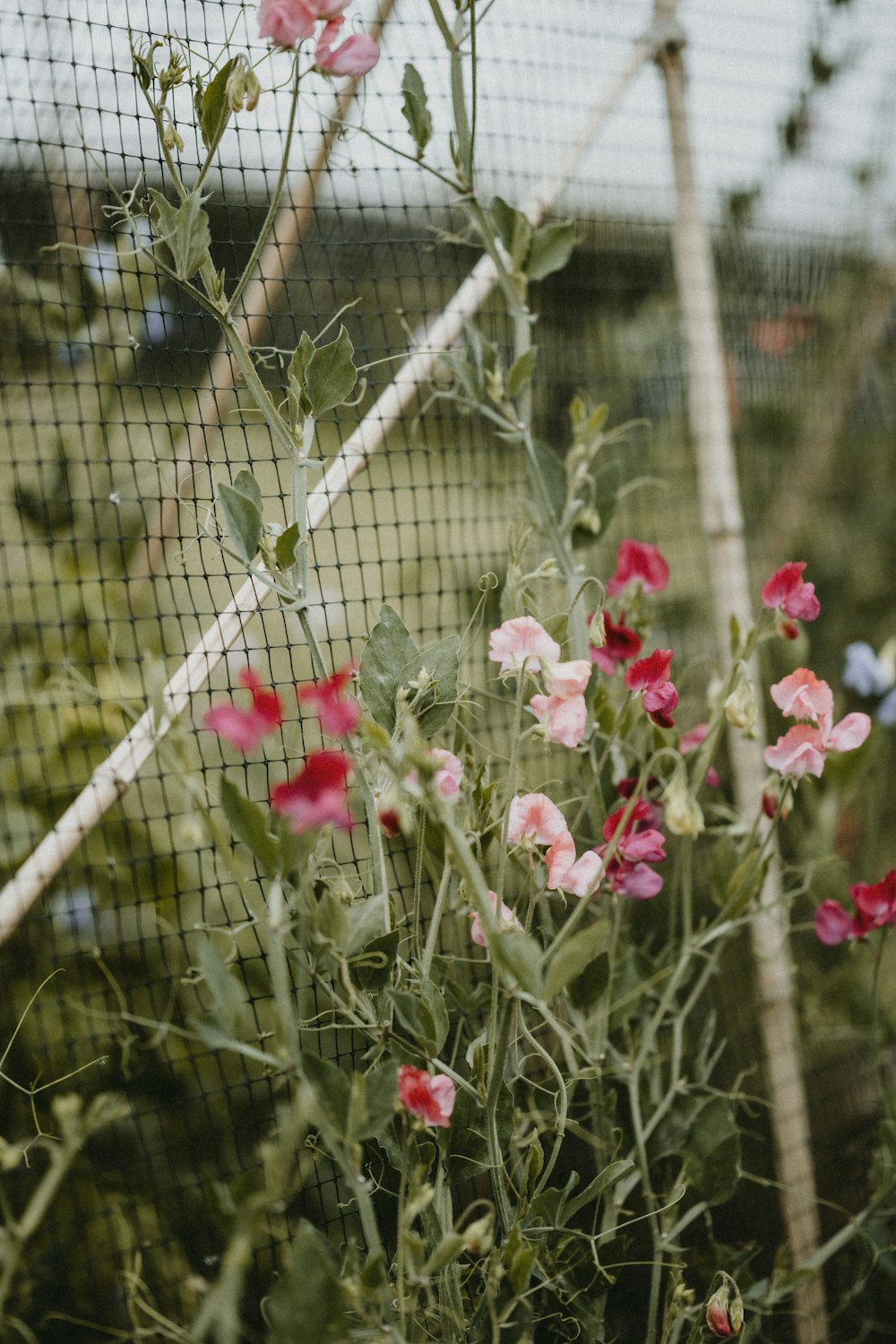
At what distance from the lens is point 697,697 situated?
56.7 inches

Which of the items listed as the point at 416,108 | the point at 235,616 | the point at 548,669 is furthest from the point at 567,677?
the point at 416,108

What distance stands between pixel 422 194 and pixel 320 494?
0.48 metres

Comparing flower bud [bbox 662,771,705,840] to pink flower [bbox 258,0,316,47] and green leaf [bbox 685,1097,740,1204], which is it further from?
pink flower [bbox 258,0,316,47]

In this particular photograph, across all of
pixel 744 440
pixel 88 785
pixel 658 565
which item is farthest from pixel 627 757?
pixel 744 440

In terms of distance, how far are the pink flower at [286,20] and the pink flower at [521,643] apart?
355 mm

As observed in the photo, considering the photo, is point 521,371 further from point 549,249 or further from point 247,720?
point 247,720

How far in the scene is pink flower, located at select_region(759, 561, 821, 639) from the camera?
67 cm

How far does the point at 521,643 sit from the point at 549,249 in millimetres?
392

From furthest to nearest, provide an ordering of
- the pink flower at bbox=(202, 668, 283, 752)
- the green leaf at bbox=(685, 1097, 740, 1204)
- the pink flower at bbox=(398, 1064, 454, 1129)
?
the green leaf at bbox=(685, 1097, 740, 1204) < the pink flower at bbox=(398, 1064, 454, 1129) < the pink flower at bbox=(202, 668, 283, 752)

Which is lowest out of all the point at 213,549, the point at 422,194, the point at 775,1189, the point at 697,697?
the point at 775,1189

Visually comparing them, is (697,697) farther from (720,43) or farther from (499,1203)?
(499,1203)

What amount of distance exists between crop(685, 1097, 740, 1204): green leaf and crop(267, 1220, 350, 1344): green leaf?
40 centimetres

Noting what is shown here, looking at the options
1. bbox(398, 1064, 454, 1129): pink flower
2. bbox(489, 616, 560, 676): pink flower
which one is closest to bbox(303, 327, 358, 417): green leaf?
bbox(489, 616, 560, 676): pink flower

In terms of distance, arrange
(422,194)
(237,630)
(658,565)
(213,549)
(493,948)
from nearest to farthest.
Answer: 1. (493,948)
2. (237,630)
3. (658,565)
4. (422,194)
5. (213,549)
